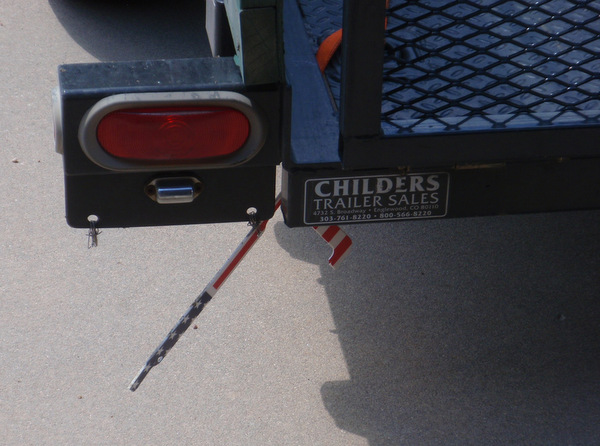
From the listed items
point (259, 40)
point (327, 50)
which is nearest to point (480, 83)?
point (327, 50)

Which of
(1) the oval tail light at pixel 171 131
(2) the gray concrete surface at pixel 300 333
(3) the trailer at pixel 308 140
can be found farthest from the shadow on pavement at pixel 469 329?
(1) the oval tail light at pixel 171 131

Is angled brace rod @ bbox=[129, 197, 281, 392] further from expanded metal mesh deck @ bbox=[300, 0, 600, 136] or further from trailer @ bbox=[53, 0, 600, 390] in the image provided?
expanded metal mesh deck @ bbox=[300, 0, 600, 136]

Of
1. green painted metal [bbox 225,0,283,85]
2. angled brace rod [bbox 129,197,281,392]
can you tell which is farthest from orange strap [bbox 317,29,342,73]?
green painted metal [bbox 225,0,283,85]

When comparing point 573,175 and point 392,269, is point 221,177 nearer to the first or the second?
point 573,175

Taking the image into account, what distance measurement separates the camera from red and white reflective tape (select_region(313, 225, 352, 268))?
7.07ft

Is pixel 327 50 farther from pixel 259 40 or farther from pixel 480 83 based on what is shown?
pixel 259 40

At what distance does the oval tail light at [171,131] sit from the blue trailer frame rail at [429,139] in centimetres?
13

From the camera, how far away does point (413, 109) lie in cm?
188

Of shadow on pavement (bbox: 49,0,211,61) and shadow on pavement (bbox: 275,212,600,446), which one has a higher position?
shadow on pavement (bbox: 49,0,211,61)

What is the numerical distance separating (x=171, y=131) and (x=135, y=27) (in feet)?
11.1

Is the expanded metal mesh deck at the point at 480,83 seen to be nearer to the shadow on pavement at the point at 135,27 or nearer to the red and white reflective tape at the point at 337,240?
the red and white reflective tape at the point at 337,240

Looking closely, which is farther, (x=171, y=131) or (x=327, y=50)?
(x=327, y=50)

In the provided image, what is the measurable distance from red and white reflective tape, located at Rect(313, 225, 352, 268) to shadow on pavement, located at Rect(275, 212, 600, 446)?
1.71 ft

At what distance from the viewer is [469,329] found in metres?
2.79
